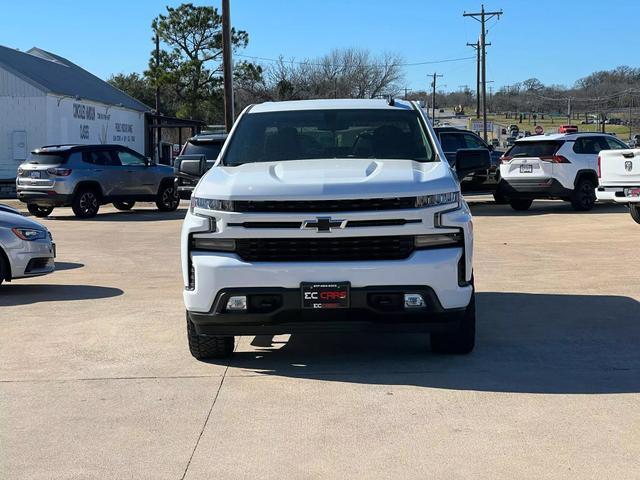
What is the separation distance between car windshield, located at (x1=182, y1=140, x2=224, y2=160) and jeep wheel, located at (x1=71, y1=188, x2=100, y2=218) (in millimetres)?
2861

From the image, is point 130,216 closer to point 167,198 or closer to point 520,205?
point 167,198

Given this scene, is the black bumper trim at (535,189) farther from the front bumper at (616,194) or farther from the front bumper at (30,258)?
the front bumper at (30,258)

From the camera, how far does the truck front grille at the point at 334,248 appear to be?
566 cm

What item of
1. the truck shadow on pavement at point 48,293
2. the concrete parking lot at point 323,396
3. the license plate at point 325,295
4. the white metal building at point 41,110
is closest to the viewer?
the concrete parking lot at point 323,396

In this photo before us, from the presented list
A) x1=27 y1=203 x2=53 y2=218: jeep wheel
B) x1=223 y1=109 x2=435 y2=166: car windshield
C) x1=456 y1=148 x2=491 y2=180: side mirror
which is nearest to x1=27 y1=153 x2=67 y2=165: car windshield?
x1=27 y1=203 x2=53 y2=218: jeep wheel

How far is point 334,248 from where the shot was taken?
223 inches

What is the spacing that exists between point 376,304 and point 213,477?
6.29 ft

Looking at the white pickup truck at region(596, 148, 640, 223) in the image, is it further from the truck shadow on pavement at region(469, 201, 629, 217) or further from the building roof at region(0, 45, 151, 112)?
Answer: the building roof at region(0, 45, 151, 112)

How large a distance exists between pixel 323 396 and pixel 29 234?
224 inches

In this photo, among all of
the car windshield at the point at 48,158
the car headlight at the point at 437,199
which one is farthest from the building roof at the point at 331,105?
the car windshield at the point at 48,158

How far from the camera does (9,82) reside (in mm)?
33500

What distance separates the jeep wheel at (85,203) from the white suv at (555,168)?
10258 millimetres

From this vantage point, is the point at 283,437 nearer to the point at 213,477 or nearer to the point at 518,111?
the point at 213,477

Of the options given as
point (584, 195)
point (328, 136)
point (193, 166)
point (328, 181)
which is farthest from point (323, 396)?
point (584, 195)
